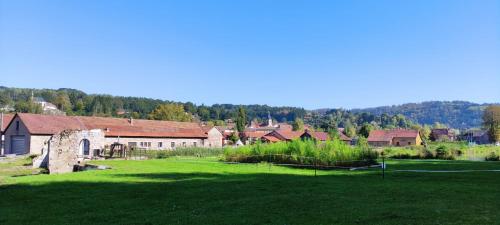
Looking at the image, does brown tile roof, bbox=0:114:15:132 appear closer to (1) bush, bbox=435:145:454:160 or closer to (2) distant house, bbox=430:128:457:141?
(1) bush, bbox=435:145:454:160

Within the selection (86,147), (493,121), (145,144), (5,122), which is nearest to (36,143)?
(86,147)

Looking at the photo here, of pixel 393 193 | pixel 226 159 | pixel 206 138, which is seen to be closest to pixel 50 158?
pixel 226 159

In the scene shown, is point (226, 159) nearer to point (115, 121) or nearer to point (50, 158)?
point (50, 158)

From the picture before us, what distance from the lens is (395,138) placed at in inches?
4363

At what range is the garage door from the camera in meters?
49.8

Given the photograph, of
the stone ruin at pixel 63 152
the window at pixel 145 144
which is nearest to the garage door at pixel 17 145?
the window at pixel 145 144

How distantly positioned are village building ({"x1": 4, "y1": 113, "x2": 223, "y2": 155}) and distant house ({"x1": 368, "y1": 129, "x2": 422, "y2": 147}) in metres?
48.6

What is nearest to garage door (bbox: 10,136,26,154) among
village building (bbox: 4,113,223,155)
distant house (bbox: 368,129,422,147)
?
village building (bbox: 4,113,223,155)

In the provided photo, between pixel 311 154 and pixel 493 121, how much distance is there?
84.5 meters

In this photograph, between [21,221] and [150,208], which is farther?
[150,208]

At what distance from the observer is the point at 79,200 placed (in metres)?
13.6

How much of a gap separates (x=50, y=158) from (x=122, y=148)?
19.0 m

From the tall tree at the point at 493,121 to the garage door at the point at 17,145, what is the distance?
301 ft

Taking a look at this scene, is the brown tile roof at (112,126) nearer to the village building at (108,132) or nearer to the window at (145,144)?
the village building at (108,132)
